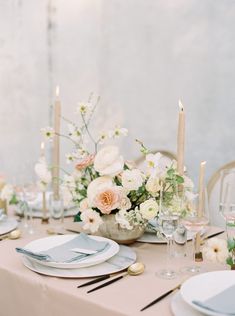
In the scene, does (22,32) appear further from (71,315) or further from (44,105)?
(71,315)

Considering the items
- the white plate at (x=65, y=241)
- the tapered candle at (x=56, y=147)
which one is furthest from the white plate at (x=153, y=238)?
the tapered candle at (x=56, y=147)

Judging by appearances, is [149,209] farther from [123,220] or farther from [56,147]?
[56,147]

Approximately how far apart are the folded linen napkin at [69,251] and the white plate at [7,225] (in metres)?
0.31

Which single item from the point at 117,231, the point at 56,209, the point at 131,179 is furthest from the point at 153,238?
the point at 56,209

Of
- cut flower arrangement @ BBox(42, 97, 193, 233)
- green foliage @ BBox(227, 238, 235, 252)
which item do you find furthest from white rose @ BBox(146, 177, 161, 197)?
green foliage @ BBox(227, 238, 235, 252)

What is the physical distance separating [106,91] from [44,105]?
0.49 m

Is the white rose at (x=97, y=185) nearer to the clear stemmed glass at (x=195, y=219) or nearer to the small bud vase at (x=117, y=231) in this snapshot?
the small bud vase at (x=117, y=231)

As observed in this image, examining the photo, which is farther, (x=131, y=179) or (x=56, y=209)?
(x=56, y=209)

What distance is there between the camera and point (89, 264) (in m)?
1.18

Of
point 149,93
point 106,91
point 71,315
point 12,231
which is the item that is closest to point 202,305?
point 71,315

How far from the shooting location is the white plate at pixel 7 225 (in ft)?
5.11

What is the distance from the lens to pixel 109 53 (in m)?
3.36

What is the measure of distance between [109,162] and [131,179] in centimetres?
8

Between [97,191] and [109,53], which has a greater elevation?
[109,53]
